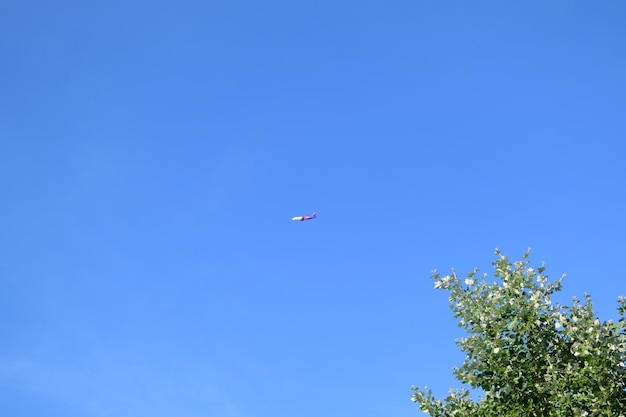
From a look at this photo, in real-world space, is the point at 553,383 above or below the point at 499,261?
below

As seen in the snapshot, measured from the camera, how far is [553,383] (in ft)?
65.6

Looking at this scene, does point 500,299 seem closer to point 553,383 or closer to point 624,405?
point 553,383

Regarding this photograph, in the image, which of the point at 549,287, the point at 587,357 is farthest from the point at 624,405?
the point at 549,287

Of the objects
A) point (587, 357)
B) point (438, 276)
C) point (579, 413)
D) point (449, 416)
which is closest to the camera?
point (579, 413)

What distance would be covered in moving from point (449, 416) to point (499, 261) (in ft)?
18.9

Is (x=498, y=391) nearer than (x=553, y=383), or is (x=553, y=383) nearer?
(x=553, y=383)

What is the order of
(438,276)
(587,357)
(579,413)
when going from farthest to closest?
(438,276) → (587,357) → (579,413)

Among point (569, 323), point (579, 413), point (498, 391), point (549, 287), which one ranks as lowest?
point (579, 413)

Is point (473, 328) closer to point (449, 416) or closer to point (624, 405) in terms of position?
point (449, 416)

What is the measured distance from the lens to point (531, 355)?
2144 cm

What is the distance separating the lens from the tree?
781 inches

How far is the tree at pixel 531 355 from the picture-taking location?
1984 centimetres

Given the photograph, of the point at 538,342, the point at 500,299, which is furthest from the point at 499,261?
the point at 538,342

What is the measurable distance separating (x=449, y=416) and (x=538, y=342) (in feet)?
13.0
